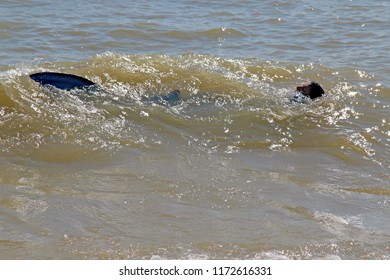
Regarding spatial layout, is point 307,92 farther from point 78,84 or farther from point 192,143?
point 78,84

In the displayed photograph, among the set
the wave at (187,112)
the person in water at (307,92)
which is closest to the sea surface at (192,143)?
the wave at (187,112)

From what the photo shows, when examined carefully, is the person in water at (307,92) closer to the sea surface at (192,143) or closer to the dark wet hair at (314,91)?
the dark wet hair at (314,91)

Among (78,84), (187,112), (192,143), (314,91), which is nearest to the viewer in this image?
(192,143)

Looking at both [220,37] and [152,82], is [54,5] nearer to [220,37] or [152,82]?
[220,37]

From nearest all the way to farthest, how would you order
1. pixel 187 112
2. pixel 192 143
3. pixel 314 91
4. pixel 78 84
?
pixel 192 143 → pixel 187 112 → pixel 78 84 → pixel 314 91

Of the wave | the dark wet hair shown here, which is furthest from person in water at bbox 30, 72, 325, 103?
the wave

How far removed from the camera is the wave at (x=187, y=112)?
7.86m

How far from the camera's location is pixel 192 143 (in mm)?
7945

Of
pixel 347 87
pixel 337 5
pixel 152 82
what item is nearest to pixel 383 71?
pixel 347 87

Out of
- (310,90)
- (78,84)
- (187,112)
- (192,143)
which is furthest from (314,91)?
(78,84)

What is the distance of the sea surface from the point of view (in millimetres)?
5684

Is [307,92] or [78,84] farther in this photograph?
[307,92]

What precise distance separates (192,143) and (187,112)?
1041mm

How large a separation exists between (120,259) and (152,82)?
204 inches
